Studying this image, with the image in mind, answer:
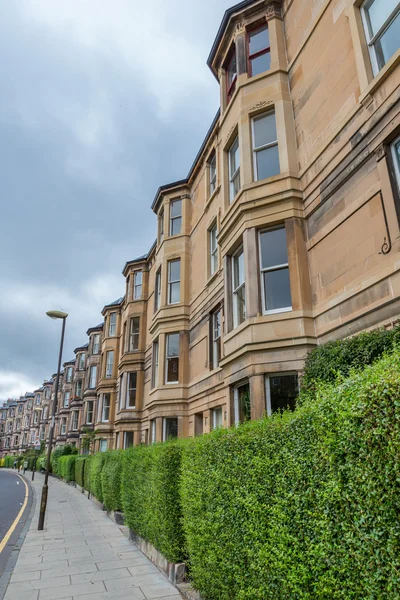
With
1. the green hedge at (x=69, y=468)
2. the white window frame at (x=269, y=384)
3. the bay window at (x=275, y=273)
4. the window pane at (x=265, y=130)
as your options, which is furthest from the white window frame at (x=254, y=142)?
the green hedge at (x=69, y=468)

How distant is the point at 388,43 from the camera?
24.9ft

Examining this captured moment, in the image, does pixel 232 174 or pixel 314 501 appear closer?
pixel 314 501

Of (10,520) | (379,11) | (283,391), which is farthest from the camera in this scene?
(10,520)

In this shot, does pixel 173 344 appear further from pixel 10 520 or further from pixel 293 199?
pixel 293 199

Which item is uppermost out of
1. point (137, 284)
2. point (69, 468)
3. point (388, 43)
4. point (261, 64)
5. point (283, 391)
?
point (137, 284)

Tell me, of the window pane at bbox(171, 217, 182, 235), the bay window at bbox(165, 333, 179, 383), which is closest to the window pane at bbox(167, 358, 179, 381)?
the bay window at bbox(165, 333, 179, 383)

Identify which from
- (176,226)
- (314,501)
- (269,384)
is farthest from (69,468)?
(314,501)

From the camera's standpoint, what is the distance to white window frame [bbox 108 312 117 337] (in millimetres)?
35344

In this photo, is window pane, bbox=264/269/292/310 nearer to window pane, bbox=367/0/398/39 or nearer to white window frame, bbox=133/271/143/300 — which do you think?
window pane, bbox=367/0/398/39

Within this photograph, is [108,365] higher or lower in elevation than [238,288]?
higher

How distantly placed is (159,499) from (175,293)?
1238 centimetres

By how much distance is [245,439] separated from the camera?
4.67 meters

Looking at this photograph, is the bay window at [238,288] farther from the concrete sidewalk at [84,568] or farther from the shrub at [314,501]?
the concrete sidewalk at [84,568]

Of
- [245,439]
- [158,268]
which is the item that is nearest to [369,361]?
[245,439]
